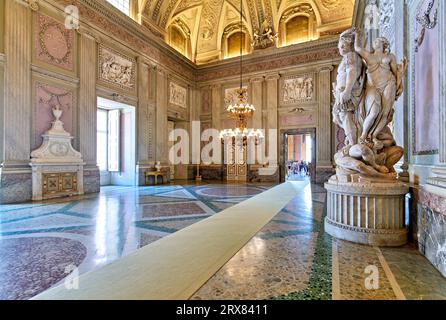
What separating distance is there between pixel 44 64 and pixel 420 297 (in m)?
8.99

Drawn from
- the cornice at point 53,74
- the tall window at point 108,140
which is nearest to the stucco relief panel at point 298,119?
the tall window at point 108,140

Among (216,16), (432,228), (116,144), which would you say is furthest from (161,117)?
(432,228)

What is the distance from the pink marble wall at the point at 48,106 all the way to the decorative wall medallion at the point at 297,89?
9.10 m

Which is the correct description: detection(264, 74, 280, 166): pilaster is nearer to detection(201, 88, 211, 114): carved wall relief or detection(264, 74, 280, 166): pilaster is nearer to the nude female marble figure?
detection(201, 88, 211, 114): carved wall relief

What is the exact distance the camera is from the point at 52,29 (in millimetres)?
6910

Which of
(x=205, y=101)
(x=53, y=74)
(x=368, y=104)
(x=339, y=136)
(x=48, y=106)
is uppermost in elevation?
(x=205, y=101)

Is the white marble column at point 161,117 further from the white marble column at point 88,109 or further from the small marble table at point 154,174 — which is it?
the white marble column at point 88,109

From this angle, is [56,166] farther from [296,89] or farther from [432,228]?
[296,89]

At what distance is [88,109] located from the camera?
7887 mm

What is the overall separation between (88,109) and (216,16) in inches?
365

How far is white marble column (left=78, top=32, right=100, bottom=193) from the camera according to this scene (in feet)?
25.1

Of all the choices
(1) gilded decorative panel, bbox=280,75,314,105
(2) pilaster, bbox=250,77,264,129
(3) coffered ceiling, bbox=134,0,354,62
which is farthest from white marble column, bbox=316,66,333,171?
(2) pilaster, bbox=250,77,264,129

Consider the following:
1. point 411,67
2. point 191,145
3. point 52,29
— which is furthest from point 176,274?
point 191,145

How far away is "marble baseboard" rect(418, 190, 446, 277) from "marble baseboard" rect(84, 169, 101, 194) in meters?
8.30
